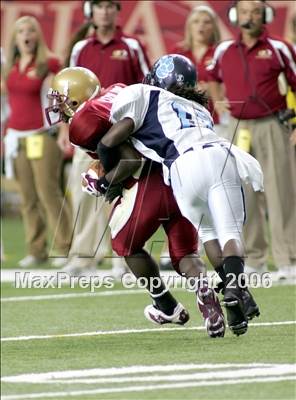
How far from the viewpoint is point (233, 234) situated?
747 centimetres

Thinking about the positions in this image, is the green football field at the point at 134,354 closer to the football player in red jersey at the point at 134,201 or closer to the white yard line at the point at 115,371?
the white yard line at the point at 115,371

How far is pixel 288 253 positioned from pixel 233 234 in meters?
4.41

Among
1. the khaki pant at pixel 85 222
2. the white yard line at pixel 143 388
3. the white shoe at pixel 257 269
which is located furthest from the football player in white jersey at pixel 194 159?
the khaki pant at pixel 85 222

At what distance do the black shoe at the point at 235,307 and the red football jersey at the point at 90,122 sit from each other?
1.24 meters

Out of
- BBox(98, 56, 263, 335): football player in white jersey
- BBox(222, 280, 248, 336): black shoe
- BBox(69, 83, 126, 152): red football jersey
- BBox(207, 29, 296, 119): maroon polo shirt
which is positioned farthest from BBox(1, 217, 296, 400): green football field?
BBox(207, 29, 296, 119): maroon polo shirt

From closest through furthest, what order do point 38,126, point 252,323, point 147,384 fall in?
1. point 147,384
2. point 252,323
3. point 38,126

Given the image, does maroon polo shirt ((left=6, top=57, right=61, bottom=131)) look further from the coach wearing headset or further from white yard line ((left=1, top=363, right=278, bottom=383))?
white yard line ((left=1, top=363, right=278, bottom=383))

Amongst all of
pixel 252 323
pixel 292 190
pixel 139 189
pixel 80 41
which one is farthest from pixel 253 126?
pixel 139 189

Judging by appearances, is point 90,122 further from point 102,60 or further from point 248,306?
point 102,60

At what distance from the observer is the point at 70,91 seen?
793 cm

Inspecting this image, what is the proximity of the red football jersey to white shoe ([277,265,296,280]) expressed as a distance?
4.11 metres

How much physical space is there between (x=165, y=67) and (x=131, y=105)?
0.49 metres

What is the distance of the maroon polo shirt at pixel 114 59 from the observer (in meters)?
11.8

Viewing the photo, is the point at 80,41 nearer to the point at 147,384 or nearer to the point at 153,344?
the point at 153,344
